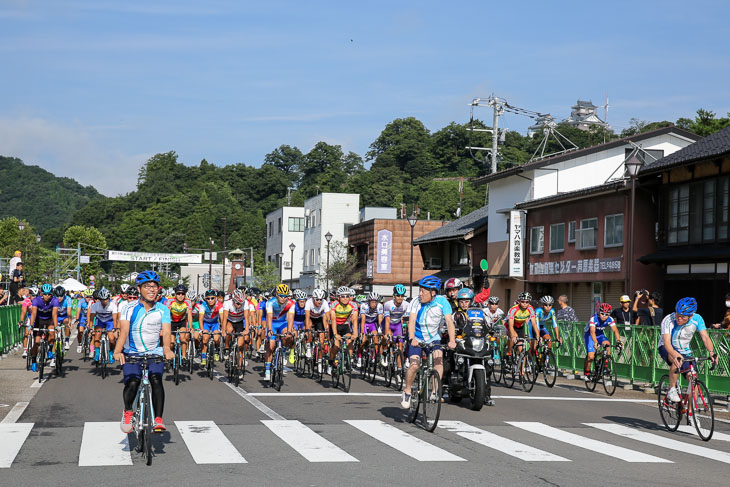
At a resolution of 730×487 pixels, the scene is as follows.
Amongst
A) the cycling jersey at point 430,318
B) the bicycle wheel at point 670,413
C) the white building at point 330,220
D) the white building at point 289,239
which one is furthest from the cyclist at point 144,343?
the white building at point 289,239

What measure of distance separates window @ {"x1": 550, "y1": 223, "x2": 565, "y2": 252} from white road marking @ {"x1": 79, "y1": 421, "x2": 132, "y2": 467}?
2931 cm

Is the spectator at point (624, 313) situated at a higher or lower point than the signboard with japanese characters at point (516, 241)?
lower

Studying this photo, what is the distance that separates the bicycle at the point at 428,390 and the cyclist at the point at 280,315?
5.77 meters

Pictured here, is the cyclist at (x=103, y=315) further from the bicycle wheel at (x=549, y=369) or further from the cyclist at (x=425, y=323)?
Answer: the cyclist at (x=425, y=323)

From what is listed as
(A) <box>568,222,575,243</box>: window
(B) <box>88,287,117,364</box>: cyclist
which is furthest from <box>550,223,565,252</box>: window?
(B) <box>88,287,117,364</box>: cyclist

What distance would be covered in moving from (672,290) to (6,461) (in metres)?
26.3

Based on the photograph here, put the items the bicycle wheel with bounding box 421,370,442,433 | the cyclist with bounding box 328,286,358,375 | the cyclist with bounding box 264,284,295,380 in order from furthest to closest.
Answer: the cyclist with bounding box 328,286,358,375 < the cyclist with bounding box 264,284,295,380 < the bicycle wheel with bounding box 421,370,442,433

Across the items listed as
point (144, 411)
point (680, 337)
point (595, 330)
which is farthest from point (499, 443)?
point (595, 330)

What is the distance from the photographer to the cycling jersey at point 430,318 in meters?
12.1

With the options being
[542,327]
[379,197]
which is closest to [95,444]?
[542,327]

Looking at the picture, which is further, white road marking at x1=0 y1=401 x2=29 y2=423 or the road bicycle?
white road marking at x1=0 y1=401 x2=29 y2=423

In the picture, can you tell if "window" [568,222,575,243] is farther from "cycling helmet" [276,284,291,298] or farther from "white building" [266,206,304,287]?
"white building" [266,206,304,287]

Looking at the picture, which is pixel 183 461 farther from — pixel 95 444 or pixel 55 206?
pixel 55 206

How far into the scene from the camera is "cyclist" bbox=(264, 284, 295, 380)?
1748cm
